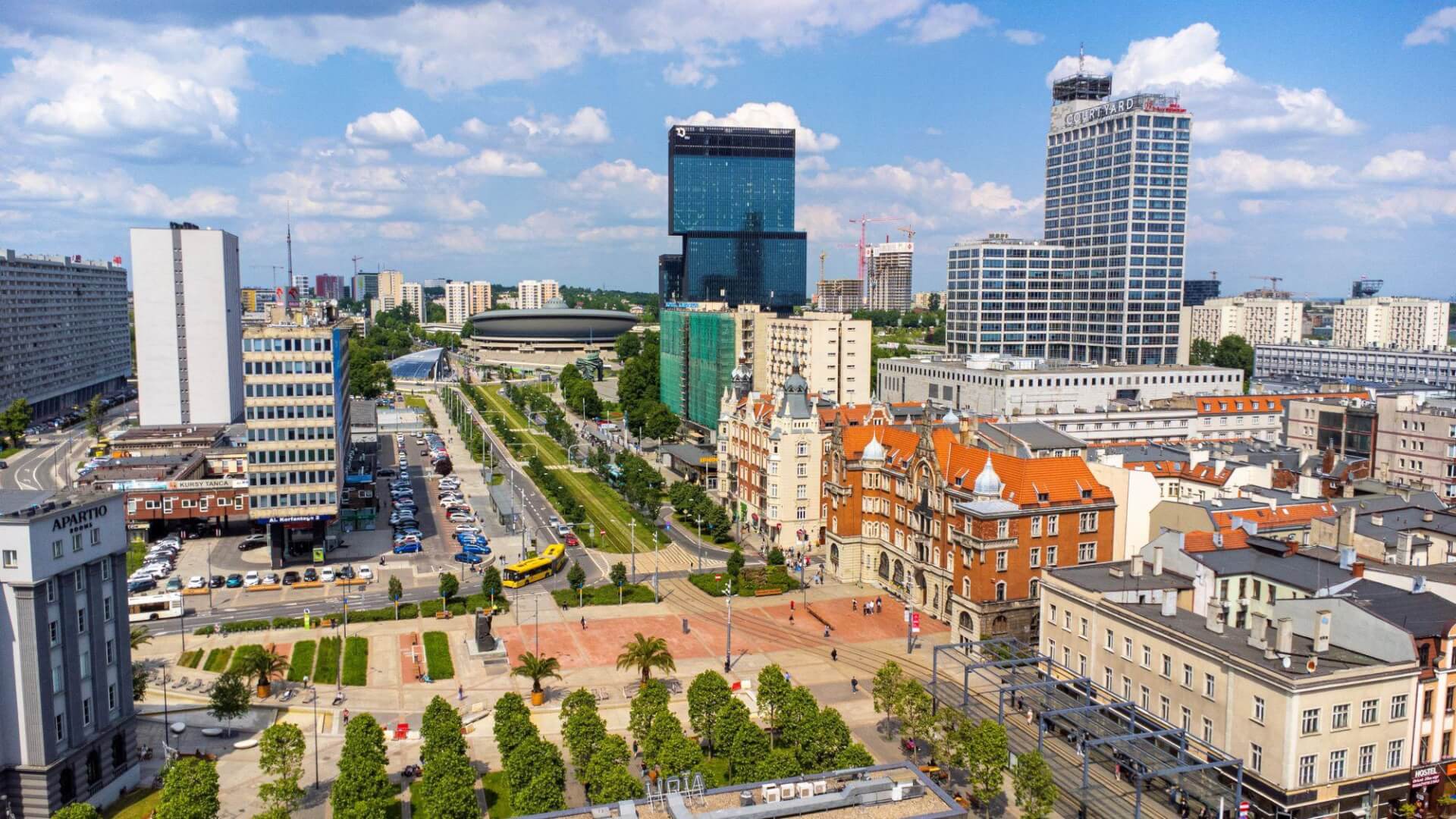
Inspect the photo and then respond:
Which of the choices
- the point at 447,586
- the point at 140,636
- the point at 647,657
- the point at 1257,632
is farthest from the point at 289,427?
the point at 1257,632

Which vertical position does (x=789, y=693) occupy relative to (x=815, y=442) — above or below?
below

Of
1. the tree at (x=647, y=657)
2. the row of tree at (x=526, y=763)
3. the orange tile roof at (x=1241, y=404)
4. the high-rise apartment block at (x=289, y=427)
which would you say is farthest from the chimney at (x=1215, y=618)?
the orange tile roof at (x=1241, y=404)

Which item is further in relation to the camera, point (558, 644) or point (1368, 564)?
point (558, 644)

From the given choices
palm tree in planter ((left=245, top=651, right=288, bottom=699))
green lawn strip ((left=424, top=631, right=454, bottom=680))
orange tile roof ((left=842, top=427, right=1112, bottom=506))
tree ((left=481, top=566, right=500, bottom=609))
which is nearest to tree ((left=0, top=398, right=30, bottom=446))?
tree ((left=481, top=566, right=500, bottom=609))

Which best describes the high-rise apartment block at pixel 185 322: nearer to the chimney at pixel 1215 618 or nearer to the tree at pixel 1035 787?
the tree at pixel 1035 787

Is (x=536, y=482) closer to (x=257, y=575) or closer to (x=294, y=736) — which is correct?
(x=257, y=575)

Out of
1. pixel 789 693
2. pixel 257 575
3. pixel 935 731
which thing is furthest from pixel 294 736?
pixel 257 575
